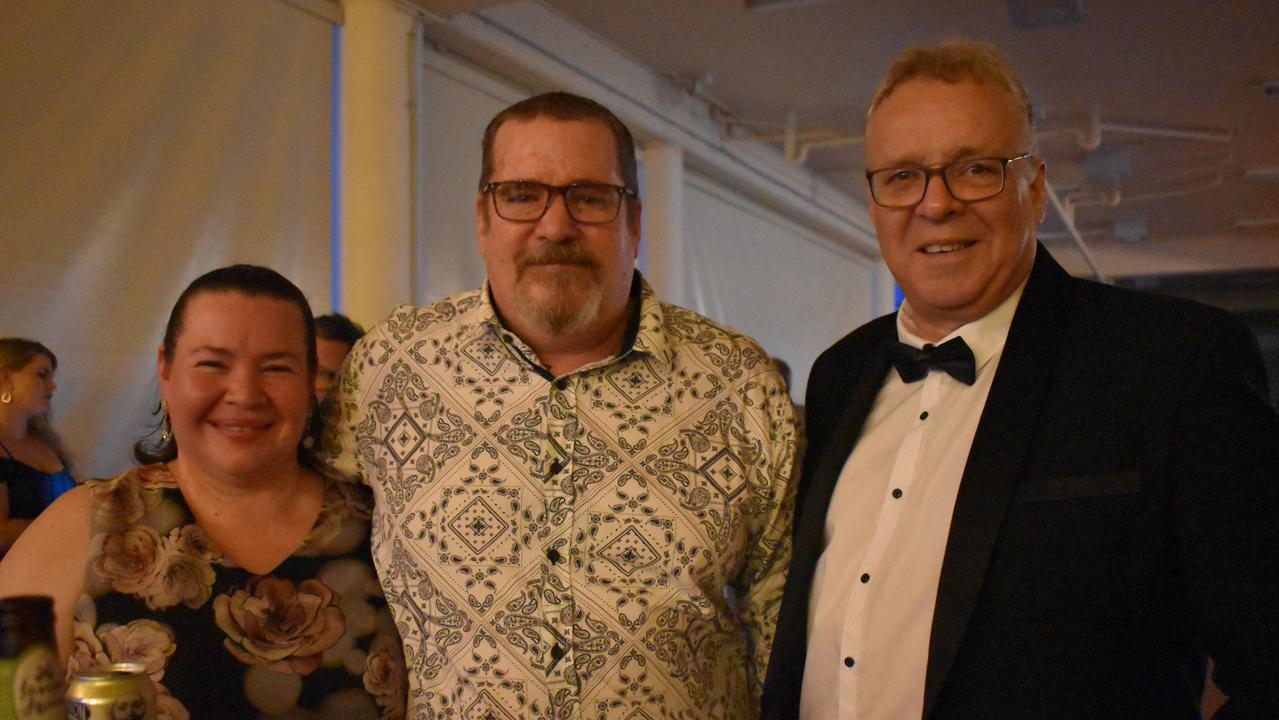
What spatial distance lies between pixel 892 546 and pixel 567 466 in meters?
0.57

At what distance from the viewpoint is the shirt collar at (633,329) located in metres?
2.00

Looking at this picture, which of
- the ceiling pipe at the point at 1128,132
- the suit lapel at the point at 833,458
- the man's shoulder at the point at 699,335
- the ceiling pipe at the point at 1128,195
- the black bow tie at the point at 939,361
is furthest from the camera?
the ceiling pipe at the point at 1128,195

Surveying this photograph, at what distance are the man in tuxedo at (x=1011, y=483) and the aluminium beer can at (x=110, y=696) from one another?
1099 mm

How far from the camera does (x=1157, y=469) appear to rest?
1.55m

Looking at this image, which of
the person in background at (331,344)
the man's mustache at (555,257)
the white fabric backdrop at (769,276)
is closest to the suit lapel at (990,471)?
the man's mustache at (555,257)

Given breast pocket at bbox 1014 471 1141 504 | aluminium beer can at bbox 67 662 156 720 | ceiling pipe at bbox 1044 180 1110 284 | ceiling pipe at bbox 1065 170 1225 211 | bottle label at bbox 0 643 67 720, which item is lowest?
aluminium beer can at bbox 67 662 156 720

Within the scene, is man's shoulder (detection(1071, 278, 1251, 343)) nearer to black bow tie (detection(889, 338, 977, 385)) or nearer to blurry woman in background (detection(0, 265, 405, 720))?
black bow tie (detection(889, 338, 977, 385))

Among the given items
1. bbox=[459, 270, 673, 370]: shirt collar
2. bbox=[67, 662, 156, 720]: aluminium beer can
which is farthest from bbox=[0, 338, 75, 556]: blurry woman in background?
bbox=[67, 662, 156, 720]: aluminium beer can

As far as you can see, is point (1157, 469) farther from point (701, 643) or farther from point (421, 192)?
point (421, 192)

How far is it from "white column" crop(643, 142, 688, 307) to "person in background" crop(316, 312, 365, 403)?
12.4ft

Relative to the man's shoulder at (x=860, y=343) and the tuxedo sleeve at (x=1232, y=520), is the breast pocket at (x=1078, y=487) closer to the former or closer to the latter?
the tuxedo sleeve at (x=1232, y=520)

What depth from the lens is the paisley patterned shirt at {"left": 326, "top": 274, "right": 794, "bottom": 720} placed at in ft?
6.09

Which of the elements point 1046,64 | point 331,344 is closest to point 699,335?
point 331,344

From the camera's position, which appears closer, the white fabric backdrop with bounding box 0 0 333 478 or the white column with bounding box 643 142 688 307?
the white fabric backdrop with bounding box 0 0 333 478
